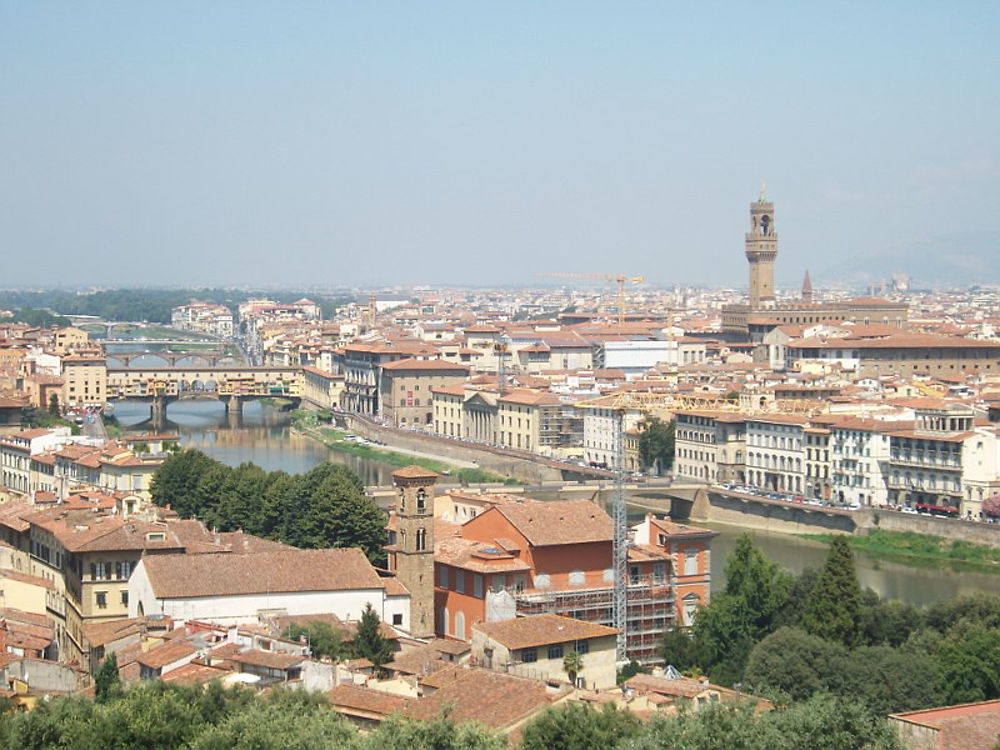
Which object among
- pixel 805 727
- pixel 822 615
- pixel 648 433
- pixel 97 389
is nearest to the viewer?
pixel 805 727

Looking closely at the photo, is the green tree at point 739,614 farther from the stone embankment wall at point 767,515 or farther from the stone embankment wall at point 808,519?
the stone embankment wall at point 767,515

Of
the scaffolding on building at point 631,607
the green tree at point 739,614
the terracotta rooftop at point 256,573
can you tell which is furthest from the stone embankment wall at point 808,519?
the terracotta rooftop at point 256,573

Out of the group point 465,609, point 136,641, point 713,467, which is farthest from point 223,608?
point 713,467

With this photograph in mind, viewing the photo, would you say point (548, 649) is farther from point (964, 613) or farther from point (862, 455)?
point (862, 455)

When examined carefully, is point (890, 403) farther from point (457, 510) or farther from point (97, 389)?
→ point (97, 389)

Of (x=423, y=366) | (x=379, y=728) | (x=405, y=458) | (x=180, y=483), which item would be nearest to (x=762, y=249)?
(x=423, y=366)

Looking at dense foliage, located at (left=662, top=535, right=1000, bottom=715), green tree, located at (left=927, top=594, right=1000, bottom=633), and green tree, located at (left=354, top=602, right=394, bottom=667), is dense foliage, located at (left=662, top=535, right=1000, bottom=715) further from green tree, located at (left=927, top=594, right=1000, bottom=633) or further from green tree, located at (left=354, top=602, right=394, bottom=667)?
green tree, located at (left=354, top=602, right=394, bottom=667)

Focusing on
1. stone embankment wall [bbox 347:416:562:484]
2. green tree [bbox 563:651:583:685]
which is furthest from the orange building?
stone embankment wall [bbox 347:416:562:484]
